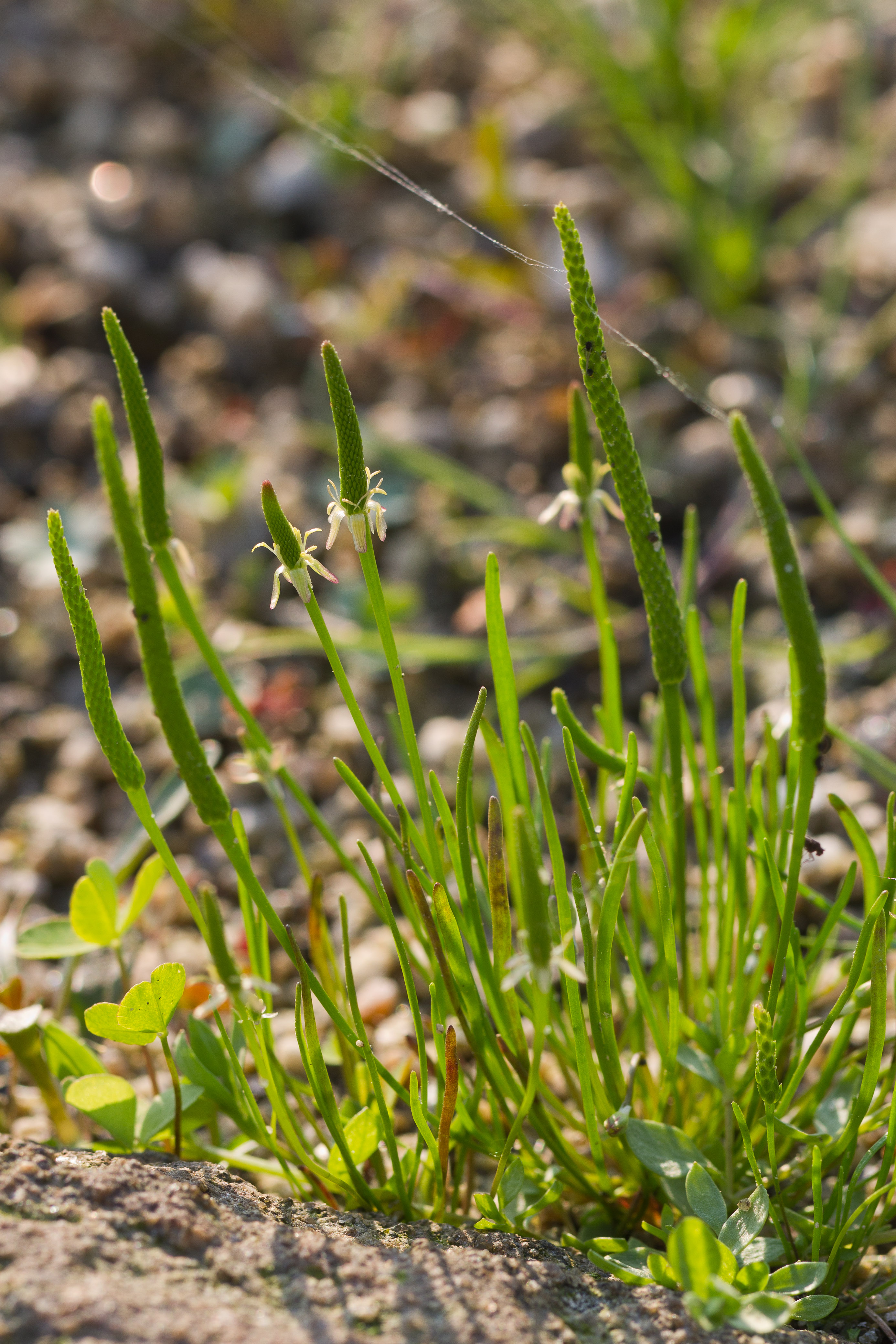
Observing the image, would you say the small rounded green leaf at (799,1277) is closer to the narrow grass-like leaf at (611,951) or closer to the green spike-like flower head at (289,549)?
the narrow grass-like leaf at (611,951)

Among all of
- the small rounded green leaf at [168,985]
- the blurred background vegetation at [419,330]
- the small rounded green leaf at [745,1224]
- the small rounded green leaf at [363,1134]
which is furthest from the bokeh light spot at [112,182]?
the small rounded green leaf at [745,1224]

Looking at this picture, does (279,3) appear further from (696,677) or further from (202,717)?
(696,677)

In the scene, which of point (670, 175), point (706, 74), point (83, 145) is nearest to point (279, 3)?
point (83, 145)

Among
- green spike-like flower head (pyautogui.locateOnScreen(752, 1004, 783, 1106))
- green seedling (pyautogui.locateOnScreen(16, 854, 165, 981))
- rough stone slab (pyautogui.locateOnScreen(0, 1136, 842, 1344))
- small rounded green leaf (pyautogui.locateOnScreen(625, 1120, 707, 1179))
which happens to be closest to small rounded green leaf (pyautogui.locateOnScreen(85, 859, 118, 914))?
green seedling (pyautogui.locateOnScreen(16, 854, 165, 981))

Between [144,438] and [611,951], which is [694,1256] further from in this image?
[144,438]

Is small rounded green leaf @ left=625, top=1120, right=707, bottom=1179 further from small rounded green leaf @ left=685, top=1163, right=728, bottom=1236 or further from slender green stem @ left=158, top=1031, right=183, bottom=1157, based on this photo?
slender green stem @ left=158, top=1031, right=183, bottom=1157

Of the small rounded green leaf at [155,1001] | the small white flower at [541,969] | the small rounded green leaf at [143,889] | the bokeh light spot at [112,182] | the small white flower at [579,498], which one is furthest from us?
the bokeh light spot at [112,182]

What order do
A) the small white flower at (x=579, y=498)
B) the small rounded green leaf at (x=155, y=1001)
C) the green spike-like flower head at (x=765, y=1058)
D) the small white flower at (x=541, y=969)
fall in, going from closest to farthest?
the small white flower at (x=541, y=969), the green spike-like flower head at (x=765, y=1058), the small rounded green leaf at (x=155, y=1001), the small white flower at (x=579, y=498)
